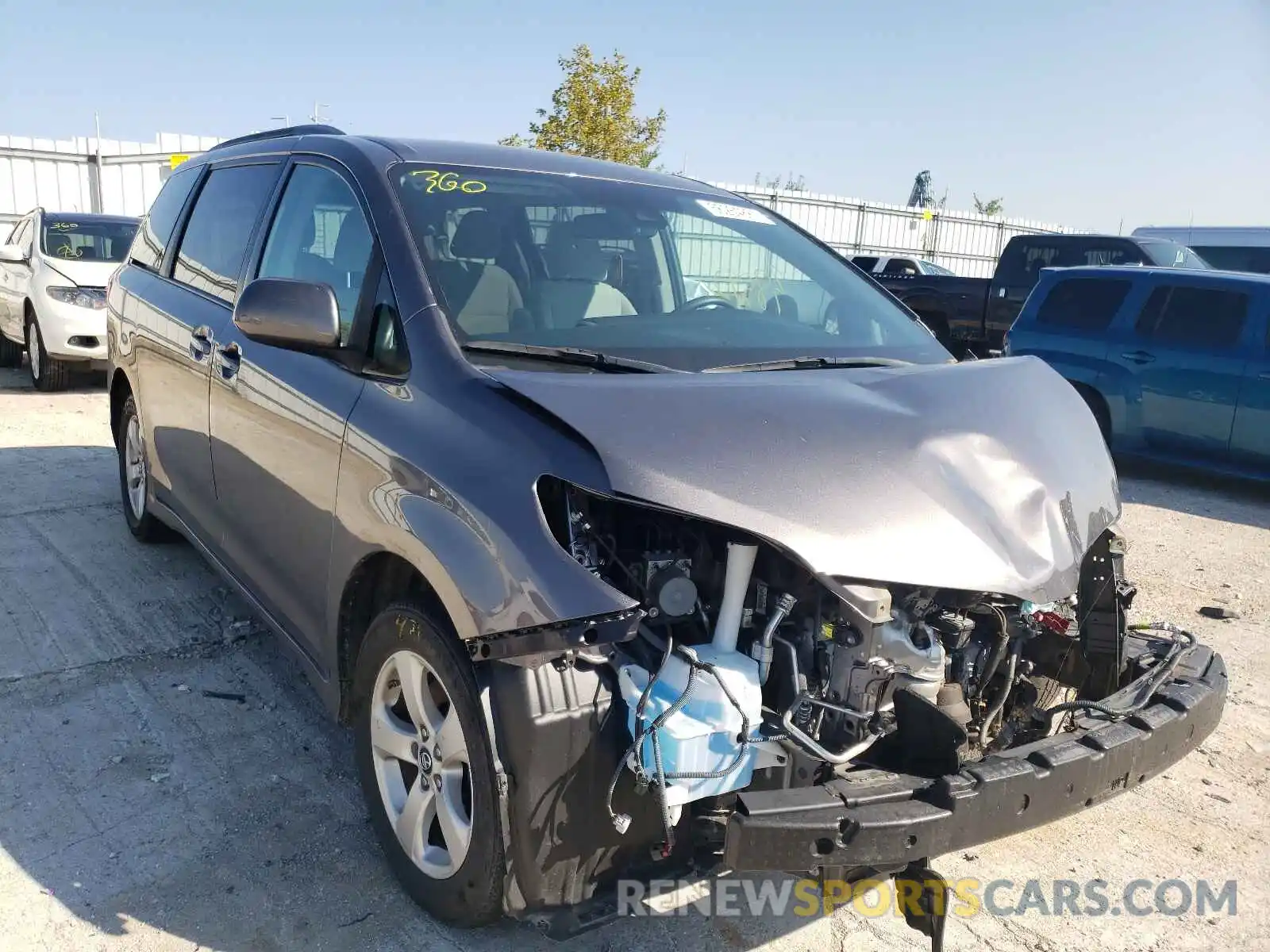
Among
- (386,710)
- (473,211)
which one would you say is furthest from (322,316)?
(386,710)

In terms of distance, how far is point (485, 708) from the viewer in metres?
2.09

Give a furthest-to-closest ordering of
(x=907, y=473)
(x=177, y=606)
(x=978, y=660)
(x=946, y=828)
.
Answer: (x=177, y=606), (x=978, y=660), (x=907, y=473), (x=946, y=828)

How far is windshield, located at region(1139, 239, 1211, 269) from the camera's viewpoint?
12.0 m

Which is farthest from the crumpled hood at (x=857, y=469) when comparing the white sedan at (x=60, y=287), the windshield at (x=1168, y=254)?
the windshield at (x=1168, y=254)

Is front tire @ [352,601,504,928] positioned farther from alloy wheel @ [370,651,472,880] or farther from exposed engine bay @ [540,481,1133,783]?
exposed engine bay @ [540,481,1133,783]

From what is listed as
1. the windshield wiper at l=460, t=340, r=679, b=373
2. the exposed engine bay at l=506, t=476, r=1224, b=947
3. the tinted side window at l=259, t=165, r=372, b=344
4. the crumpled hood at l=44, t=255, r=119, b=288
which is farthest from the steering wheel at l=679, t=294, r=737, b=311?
the crumpled hood at l=44, t=255, r=119, b=288

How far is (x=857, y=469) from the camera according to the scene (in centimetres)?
218

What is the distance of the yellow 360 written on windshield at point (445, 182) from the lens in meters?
2.95

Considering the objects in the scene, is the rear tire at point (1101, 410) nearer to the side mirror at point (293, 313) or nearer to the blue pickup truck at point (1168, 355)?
the blue pickup truck at point (1168, 355)

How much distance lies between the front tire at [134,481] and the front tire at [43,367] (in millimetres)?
5355

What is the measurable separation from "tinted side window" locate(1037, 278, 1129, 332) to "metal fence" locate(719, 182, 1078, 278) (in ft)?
38.0

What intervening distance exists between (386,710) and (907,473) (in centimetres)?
148

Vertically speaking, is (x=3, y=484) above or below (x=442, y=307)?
below

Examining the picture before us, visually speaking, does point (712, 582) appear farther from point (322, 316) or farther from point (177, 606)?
point (177, 606)
